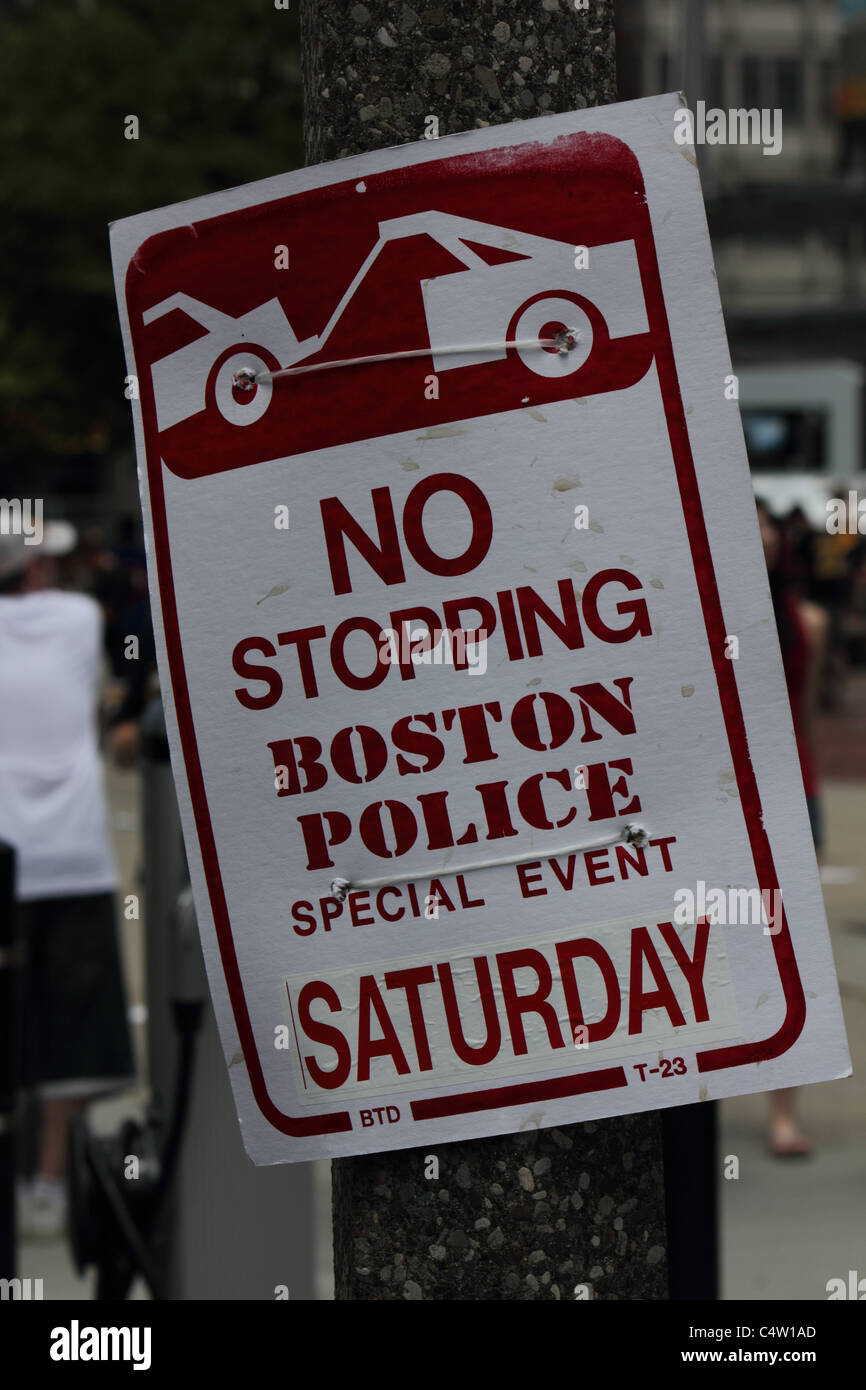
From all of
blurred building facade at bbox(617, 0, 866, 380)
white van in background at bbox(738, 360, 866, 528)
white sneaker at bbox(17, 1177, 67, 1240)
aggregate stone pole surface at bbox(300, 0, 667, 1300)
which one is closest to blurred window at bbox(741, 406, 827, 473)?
white van in background at bbox(738, 360, 866, 528)

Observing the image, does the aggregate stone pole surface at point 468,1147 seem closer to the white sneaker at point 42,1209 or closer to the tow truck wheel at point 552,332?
the tow truck wheel at point 552,332

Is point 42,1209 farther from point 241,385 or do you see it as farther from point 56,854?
point 241,385

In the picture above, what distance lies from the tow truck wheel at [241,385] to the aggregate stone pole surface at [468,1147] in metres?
0.20

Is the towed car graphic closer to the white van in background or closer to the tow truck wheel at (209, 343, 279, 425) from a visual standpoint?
the tow truck wheel at (209, 343, 279, 425)

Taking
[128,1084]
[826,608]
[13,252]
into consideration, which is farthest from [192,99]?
[128,1084]

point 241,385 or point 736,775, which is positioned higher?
point 241,385

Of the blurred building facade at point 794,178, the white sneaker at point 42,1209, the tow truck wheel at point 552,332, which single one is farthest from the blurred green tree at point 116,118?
the tow truck wheel at point 552,332

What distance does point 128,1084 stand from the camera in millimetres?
5465

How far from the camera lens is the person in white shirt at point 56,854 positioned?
17.4ft

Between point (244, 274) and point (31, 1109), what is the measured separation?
4.15m

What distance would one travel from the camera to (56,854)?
5375 millimetres

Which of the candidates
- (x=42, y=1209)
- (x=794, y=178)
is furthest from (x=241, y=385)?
(x=794, y=178)

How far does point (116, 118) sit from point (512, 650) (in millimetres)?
28450

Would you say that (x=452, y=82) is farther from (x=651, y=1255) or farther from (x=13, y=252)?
(x=13, y=252)
